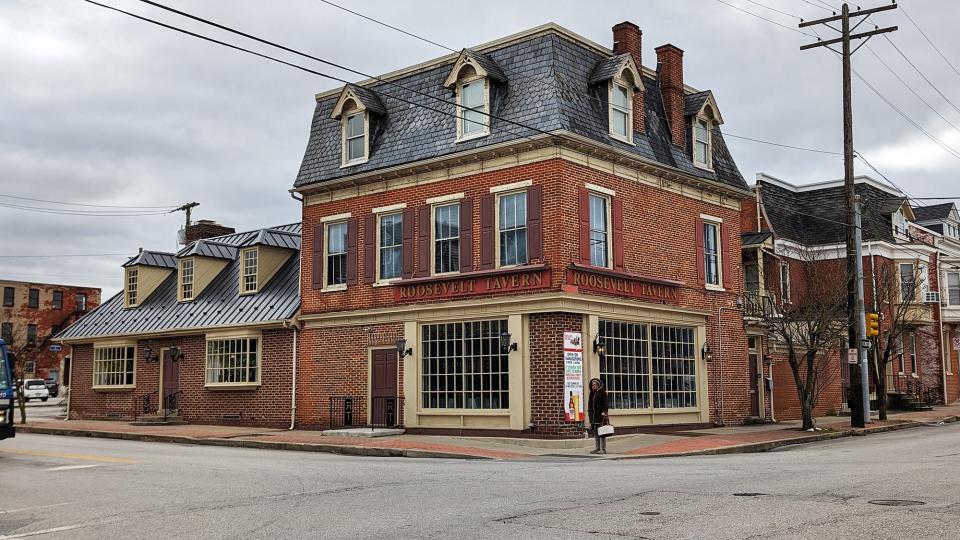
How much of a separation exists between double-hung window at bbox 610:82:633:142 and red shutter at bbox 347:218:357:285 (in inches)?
302

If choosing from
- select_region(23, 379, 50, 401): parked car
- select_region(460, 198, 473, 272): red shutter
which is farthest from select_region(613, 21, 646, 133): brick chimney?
select_region(23, 379, 50, 401): parked car

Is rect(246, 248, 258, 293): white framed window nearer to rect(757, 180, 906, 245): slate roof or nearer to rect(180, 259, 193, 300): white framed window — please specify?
rect(180, 259, 193, 300): white framed window

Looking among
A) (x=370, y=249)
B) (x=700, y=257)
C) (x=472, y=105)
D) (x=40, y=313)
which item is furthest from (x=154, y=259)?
(x=40, y=313)

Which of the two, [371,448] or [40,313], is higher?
[40,313]

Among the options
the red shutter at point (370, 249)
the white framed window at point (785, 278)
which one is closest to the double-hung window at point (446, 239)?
the red shutter at point (370, 249)

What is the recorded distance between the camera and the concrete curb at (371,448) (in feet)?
62.5

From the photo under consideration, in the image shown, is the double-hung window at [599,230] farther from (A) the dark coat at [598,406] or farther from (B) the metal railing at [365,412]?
(B) the metal railing at [365,412]

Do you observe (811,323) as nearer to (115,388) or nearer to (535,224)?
(535,224)

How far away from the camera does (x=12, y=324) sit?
67062 millimetres

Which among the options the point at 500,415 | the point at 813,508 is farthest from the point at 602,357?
the point at 813,508

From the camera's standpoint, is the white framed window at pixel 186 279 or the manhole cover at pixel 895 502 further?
the white framed window at pixel 186 279

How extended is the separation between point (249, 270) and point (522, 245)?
12.4m

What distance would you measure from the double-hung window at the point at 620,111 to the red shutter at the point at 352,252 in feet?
25.1

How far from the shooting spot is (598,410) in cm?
1925
